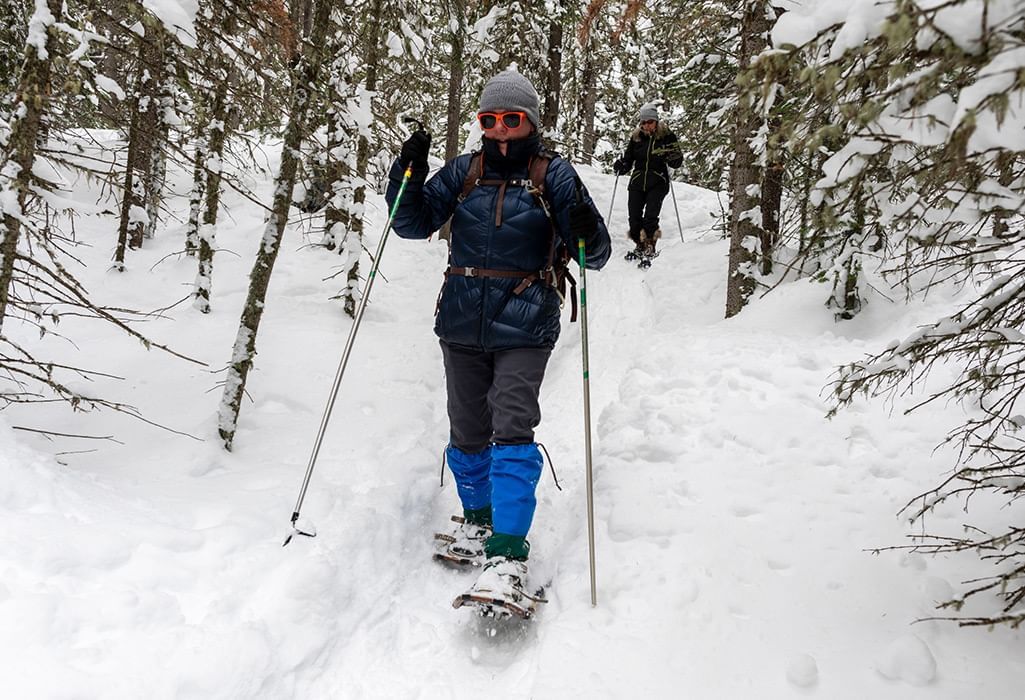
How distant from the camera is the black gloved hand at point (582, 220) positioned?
12.4 feet

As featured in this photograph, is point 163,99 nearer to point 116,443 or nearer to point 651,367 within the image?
point 116,443

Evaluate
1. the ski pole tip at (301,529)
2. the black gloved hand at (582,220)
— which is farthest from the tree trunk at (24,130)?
the black gloved hand at (582,220)

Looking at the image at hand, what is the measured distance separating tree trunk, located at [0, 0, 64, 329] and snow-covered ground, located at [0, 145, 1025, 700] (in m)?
1.24

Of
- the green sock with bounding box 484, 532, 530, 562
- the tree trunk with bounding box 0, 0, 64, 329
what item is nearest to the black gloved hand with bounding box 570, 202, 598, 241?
the green sock with bounding box 484, 532, 530, 562

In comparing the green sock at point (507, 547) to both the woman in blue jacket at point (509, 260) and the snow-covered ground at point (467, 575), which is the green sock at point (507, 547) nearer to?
the woman in blue jacket at point (509, 260)

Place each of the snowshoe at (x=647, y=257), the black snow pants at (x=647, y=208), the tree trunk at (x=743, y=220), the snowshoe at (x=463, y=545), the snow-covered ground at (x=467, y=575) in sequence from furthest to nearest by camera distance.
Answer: the black snow pants at (x=647, y=208)
the snowshoe at (x=647, y=257)
the tree trunk at (x=743, y=220)
the snowshoe at (x=463, y=545)
the snow-covered ground at (x=467, y=575)

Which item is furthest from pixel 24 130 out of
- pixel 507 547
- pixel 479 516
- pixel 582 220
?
pixel 507 547

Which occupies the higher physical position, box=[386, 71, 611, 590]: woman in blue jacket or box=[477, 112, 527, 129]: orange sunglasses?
box=[477, 112, 527, 129]: orange sunglasses

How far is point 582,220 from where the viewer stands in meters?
3.78

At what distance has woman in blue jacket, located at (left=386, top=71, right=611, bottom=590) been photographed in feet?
12.9

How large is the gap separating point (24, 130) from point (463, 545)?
3912 millimetres

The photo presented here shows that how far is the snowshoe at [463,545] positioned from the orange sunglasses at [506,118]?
8.94ft

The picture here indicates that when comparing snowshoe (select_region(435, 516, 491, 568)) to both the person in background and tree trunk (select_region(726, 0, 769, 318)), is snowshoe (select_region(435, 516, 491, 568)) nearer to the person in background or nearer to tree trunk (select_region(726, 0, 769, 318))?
tree trunk (select_region(726, 0, 769, 318))

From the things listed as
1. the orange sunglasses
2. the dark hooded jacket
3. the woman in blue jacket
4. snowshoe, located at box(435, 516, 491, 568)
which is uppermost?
the dark hooded jacket
